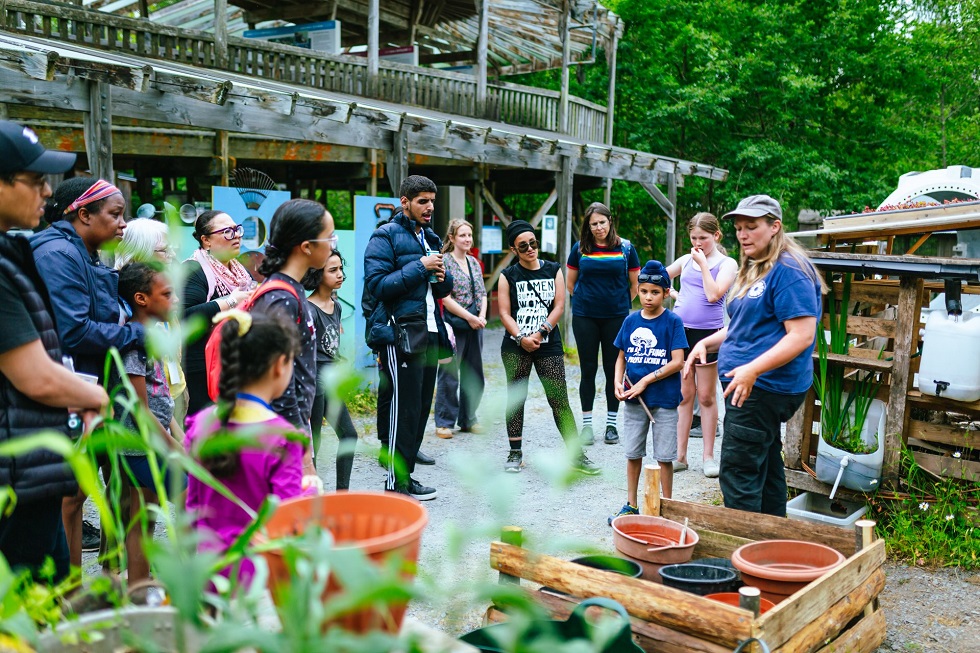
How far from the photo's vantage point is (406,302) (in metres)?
4.86

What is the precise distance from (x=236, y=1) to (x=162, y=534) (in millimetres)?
11170

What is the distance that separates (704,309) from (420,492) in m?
2.45

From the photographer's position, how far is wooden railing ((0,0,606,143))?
27.0ft

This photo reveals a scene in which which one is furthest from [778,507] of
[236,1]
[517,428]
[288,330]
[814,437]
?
[236,1]

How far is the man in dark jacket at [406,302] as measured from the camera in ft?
15.7

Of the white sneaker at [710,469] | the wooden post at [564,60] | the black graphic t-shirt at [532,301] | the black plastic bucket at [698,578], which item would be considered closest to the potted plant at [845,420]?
the white sneaker at [710,469]

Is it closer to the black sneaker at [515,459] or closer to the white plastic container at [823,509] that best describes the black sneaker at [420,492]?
the black sneaker at [515,459]

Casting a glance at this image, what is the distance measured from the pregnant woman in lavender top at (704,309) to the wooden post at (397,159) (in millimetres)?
3692

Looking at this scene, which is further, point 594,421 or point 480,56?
point 480,56

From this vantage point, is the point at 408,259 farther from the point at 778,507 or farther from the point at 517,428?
the point at 778,507

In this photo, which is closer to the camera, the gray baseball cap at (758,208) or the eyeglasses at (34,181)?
the eyeglasses at (34,181)

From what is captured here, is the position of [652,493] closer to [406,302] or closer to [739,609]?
[739,609]

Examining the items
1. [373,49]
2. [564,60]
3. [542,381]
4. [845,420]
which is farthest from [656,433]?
[564,60]

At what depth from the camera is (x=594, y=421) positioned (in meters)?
7.53
